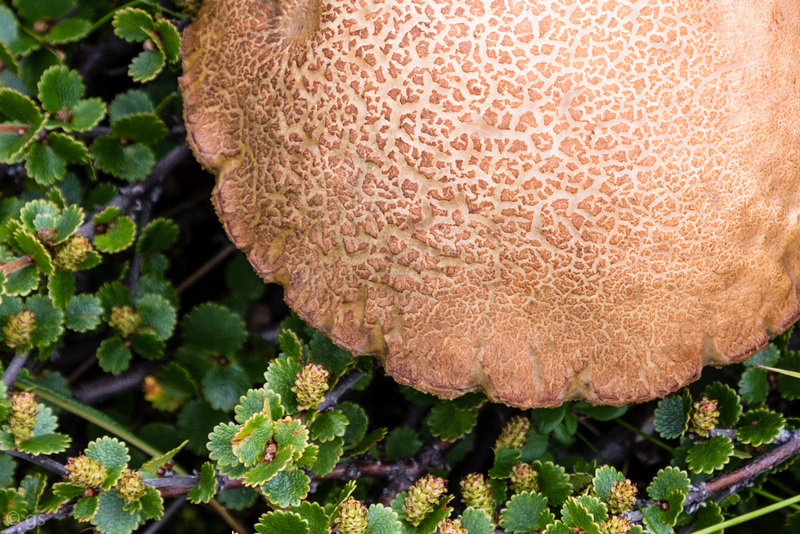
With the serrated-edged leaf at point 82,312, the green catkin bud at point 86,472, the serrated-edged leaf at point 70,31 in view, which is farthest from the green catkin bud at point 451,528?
the serrated-edged leaf at point 70,31

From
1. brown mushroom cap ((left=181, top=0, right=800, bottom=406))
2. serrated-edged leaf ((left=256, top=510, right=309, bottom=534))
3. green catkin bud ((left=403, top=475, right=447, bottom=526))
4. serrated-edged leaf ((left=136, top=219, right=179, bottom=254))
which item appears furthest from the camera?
serrated-edged leaf ((left=136, top=219, right=179, bottom=254))

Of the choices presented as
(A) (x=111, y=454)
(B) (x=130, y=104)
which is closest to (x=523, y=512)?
(A) (x=111, y=454)

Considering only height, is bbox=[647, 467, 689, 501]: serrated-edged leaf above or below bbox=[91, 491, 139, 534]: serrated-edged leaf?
above

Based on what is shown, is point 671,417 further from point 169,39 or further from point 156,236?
point 169,39

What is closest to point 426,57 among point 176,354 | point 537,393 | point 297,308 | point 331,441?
point 297,308

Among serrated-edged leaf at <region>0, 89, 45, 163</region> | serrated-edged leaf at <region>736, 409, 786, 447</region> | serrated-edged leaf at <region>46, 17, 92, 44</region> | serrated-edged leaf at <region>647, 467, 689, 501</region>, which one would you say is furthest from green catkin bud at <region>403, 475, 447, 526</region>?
serrated-edged leaf at <region>46, 17, 92, 44</region>

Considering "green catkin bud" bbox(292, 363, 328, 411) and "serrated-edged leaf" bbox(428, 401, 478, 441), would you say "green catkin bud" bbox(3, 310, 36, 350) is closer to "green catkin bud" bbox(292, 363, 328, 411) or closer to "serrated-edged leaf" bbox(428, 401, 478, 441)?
"green catkin bud" bbox(292, 363, 328, 411)

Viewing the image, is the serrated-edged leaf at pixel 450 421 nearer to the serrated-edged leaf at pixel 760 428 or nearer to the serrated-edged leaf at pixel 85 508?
the serrated-edged leaf at pixel 760 428

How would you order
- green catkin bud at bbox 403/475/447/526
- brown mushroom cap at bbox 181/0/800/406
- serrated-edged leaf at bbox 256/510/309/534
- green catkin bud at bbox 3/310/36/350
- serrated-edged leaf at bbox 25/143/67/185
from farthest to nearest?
1. serrated-edged leaf at bbox 25/143/67/185
2. green catkin bud at bbox 3/310/36/350
3. green catkin bud at bbox 403/475/447/526
4. serrated-edged leaf at bbox 256/510/309/534
5. brown mushroom cap at bbox 181/0/800/406
